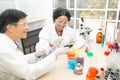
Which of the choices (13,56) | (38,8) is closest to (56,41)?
(13,56)

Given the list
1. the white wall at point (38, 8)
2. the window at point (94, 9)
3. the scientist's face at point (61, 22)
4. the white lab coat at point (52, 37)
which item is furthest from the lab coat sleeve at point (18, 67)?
the white wall at point (38, 8)

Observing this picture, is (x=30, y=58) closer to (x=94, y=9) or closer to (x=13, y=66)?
(x=13, y=66)

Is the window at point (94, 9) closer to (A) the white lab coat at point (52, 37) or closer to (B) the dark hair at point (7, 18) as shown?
(A) the white lab coat at point (52, 37)

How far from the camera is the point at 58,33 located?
1.83 m

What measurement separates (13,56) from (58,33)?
948 mm

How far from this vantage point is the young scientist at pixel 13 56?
0.94 metres

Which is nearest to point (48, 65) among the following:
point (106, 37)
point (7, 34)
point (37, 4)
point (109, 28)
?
point (7, 34)

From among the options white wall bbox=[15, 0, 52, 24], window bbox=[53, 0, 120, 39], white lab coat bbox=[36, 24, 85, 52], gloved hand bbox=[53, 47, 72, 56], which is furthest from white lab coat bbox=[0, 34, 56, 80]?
white wall bbox=[15, 0, 52, 24]

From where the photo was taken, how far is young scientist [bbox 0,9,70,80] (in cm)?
94

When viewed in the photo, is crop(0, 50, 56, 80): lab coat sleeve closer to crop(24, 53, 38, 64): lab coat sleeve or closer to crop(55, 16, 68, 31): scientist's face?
crop(24, 53, 38, 64): lab coat sleeve

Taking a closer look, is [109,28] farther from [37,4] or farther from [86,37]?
[37,4]

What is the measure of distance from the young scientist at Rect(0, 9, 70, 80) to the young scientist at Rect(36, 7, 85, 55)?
0.49 m

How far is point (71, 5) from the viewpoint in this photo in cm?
302

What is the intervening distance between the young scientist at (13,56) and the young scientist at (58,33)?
19.3 inches
